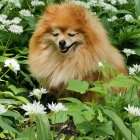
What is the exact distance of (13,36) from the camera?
16.7 feet

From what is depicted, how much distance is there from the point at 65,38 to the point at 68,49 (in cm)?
14

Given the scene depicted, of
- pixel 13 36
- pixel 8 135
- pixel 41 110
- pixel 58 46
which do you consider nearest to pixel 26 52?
pixel 13 36

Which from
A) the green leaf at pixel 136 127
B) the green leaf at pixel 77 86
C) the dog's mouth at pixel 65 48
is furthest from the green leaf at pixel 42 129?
the dog's mouth at pixel 65 48

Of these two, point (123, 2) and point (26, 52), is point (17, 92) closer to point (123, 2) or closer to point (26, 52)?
point (26, 52)

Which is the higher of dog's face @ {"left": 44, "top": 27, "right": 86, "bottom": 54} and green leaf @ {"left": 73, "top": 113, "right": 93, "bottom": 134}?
dog's face @ {"left": 44, "top": 27, "right": 86, "bottom": 54}

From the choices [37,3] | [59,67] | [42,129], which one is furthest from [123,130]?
[37,3]

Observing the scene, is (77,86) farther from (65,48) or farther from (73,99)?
(65,48)

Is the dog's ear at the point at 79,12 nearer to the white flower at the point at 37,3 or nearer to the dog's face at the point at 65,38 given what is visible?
the dog's face at the point at 65,38

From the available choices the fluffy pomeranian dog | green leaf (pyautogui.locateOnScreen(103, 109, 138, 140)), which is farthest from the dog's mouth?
green leaf (pyautogui.locateOnScreen(103, 109, 138, 140))

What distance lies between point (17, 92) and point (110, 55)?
3.24ft

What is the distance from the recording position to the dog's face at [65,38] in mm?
4348

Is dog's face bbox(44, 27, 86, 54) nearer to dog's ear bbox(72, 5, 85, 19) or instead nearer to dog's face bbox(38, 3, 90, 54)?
dog's face bbox(38, 3, 90, 54)

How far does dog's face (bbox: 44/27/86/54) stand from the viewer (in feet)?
14.3

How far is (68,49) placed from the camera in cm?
445
